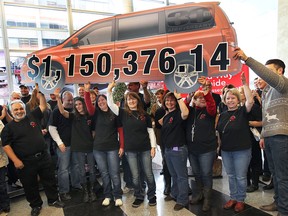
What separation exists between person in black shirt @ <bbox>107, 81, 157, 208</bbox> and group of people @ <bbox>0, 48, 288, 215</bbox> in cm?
1

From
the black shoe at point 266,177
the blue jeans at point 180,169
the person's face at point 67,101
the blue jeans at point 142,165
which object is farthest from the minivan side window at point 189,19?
the black shoe at point 266,177

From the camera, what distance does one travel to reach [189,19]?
231cm

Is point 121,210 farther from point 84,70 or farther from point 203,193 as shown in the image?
point 84,70

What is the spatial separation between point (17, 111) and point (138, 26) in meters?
1.61

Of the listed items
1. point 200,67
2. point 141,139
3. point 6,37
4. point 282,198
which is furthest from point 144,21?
point 6,37

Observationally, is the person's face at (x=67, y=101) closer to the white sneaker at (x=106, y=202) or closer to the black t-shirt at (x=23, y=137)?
the black t-shirt at (x=23, y=137)

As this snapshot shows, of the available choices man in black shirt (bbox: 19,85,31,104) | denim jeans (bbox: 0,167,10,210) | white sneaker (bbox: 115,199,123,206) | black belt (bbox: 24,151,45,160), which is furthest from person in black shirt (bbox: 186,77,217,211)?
man in black shirt (bbox: 19,85,31,104)

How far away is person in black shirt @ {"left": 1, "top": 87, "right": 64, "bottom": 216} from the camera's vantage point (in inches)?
96.2

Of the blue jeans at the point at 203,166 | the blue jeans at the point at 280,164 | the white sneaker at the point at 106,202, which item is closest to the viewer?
the blue jeans at the point at 280,164

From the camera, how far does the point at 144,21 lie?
8.13 feet

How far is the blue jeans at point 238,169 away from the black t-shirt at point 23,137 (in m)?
2.07

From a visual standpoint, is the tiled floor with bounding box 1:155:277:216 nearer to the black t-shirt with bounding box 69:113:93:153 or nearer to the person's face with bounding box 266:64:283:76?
the black t-shirt with bounding box 69:113:93:153

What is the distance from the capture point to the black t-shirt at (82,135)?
2.73m

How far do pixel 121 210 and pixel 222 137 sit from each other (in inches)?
55.7
